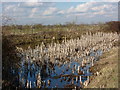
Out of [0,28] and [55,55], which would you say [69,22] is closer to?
[55,55]

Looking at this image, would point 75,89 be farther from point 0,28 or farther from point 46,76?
point 0,28

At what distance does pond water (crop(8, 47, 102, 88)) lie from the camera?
10.8m

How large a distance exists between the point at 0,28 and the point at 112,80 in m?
6.05

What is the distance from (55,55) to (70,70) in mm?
2879

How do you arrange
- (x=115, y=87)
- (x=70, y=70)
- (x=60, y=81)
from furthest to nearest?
(x=70, y=70) < (x=60, y=81) < (x=115, y=87)

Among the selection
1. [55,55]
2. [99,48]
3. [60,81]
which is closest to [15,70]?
[60,81]

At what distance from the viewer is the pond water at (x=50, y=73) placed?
10766 millimetres

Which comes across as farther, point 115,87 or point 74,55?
point 74,55

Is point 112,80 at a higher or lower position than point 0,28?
lower

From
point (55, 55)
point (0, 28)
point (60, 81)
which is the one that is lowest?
point (60, 81)

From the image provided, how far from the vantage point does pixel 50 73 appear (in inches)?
508

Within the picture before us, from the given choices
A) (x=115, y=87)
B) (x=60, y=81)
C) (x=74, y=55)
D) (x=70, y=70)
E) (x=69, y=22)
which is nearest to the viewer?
(x=115, y=87)

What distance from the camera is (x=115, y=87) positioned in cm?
871

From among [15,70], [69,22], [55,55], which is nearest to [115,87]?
[15,70]
